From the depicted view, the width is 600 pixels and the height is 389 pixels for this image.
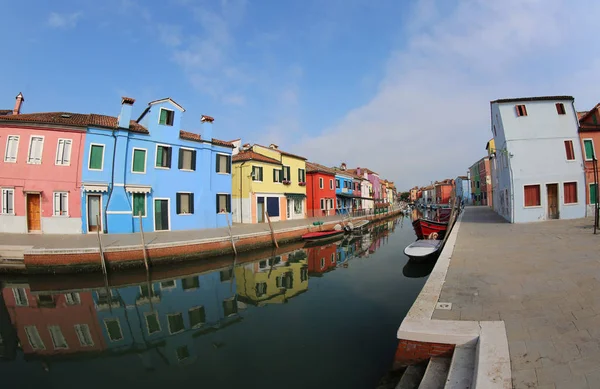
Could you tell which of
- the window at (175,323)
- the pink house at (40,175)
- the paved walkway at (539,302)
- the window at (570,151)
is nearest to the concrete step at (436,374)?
the paved walkway at (539,302)

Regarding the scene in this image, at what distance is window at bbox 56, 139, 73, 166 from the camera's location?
1473 cm

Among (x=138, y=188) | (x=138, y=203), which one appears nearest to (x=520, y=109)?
(x=138, y=188)

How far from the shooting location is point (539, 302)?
449 cm

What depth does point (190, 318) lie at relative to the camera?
766 centimetres

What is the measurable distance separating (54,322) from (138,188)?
10052mm

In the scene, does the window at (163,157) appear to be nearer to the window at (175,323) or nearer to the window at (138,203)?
the window at (138,203)

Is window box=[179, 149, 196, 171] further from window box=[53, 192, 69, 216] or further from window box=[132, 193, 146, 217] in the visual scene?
window box=[53, 192, 69, 216]

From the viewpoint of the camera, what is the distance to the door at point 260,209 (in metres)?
23.6

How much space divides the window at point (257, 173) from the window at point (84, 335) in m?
16.7

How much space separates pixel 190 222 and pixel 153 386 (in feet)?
47.8

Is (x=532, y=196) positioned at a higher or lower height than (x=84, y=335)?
higher

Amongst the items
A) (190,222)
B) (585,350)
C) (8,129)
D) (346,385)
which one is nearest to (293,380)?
(346,385)

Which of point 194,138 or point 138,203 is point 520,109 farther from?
point 138,203

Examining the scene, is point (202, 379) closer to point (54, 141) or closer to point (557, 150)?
point (54, 141)
